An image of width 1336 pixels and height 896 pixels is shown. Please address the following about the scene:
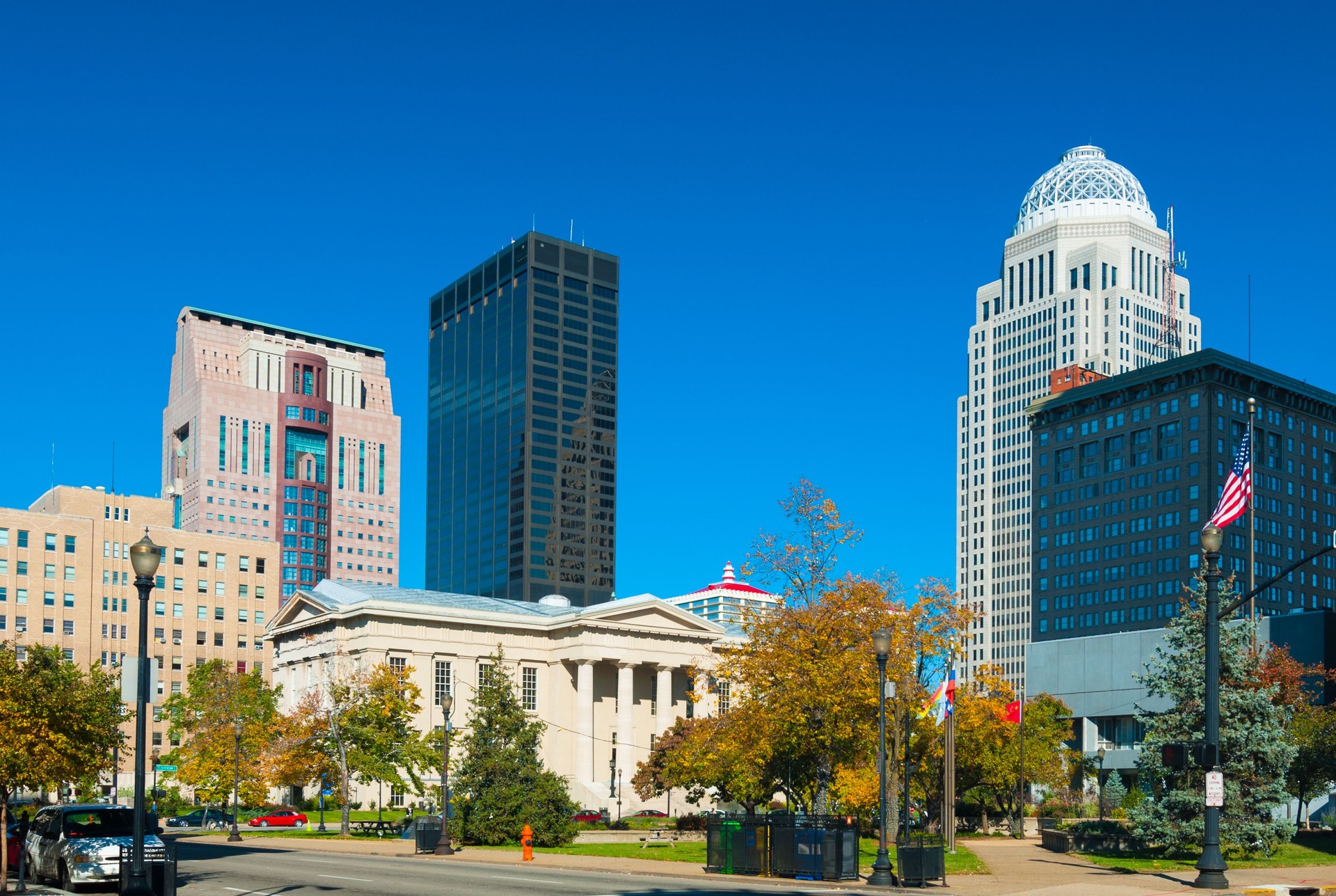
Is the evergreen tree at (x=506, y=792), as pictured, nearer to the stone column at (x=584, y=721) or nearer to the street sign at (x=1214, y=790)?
the street sign at (x=1214, y=790)

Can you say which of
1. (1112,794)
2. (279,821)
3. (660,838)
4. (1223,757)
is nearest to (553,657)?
(279,821)

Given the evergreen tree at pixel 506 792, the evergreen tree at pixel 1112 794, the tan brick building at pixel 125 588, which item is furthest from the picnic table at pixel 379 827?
the tan brick building at pixel 125 588

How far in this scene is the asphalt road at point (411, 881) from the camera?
1271 inches

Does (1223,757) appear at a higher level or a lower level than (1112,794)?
higher

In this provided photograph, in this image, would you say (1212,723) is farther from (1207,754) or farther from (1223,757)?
(1223,757)

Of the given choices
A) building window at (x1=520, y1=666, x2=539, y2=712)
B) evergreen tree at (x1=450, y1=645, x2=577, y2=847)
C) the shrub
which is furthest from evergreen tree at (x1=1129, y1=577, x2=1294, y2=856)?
building window at (x1=520, y1=666, x2=539, y2=712)

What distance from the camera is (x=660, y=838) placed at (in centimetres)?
6444

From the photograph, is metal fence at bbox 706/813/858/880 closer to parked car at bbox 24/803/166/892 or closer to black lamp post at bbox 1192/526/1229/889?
black lamp post at bbox 1192/526/1229/889

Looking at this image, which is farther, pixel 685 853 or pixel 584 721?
pixel 584 721

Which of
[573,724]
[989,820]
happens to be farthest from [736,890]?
[573,724]

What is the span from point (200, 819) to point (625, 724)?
3345cm

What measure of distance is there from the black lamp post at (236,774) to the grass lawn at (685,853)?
1525 cm

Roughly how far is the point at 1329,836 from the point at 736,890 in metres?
31.8

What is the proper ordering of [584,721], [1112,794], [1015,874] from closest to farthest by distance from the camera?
[1015,874], [1112,794], [584,721]
